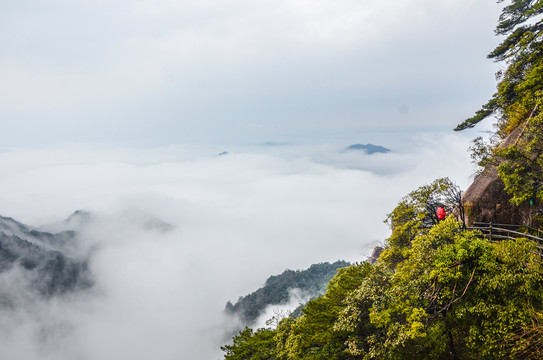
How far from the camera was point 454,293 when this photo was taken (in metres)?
13.9

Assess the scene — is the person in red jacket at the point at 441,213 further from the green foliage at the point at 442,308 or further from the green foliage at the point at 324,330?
the green foliage at the point at 324,330

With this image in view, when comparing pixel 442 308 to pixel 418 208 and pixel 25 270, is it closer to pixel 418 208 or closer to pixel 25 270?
pixel 418 208

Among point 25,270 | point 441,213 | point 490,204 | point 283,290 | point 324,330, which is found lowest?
point 283,290

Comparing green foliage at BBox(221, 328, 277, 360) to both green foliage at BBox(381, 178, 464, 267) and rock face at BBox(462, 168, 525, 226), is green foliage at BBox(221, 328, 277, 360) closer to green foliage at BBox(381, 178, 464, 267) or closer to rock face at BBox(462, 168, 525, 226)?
green foliage at BBox(381, 178, 464, 267)

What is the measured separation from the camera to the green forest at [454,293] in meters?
12.6

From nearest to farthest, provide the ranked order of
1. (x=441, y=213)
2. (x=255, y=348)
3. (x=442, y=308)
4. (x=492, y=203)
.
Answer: (x=442, y=308)
(x=492, y=203)
(x=441, y=213)
(x=255, y=348)

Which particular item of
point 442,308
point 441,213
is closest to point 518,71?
point 441,213

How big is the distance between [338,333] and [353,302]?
2.24m

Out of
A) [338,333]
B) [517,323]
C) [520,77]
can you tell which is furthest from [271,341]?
[520,77]

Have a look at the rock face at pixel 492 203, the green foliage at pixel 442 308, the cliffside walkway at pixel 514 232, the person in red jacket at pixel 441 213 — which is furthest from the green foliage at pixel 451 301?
the rock face at pixel 492 203

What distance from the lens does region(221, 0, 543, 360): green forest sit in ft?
41.3

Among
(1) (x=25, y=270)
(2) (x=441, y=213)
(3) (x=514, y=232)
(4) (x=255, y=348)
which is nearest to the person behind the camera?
(3) (x=514, y=232)

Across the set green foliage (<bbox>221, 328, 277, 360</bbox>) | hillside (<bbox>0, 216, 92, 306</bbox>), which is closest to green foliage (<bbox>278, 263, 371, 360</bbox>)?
green foliage (<bbox>221, 328, 277, 360</bbox>)

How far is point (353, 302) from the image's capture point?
1719 cm
